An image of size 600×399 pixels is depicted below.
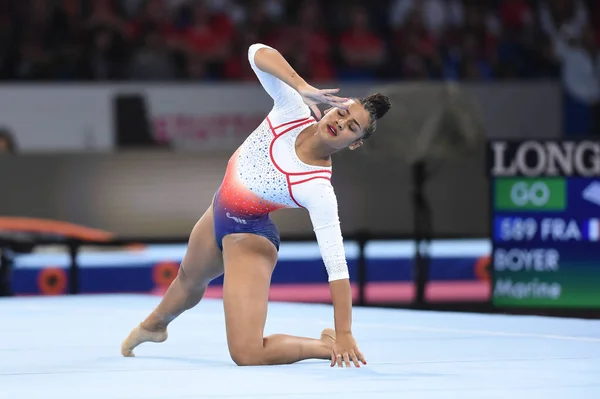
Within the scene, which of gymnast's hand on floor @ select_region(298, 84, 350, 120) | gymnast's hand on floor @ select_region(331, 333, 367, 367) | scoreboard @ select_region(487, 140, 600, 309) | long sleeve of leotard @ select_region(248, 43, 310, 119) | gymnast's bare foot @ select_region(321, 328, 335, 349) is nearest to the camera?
gymnast's hand on floor @ select_region(298, 84, 350, 120)

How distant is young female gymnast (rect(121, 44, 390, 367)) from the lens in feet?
14.4

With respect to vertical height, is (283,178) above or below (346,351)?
above

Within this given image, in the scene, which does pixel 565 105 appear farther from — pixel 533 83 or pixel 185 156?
pixel 185 156

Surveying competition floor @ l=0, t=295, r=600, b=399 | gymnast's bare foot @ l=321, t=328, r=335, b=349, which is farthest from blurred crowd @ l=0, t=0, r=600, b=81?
gymnast's bare foot @ l=321, t=328, r=335, b=349

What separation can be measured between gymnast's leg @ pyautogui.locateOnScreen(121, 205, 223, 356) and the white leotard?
203 mm

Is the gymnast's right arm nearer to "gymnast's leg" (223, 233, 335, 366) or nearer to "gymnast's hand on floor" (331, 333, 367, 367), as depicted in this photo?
"gymnast's leg" (223, 233, 335, 366)

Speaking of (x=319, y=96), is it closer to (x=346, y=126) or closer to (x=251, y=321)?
(x=346, y=126)

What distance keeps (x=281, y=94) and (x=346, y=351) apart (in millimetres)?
1054

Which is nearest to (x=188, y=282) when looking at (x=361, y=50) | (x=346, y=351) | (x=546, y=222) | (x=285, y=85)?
(x=346, y=351)

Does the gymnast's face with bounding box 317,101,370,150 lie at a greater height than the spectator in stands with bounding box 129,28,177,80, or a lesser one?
lesser

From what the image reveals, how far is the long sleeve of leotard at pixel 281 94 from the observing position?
4.49 metres

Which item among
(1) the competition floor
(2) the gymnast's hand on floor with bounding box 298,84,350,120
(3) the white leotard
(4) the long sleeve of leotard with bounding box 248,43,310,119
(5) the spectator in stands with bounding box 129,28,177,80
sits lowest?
(1) the competition floor

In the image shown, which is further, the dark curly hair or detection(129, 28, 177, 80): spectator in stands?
detection(129, 28, 177, 80): spectator in stands

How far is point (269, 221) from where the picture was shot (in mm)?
4828
